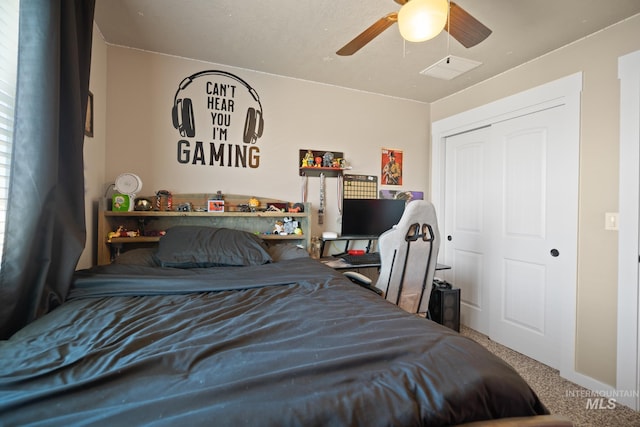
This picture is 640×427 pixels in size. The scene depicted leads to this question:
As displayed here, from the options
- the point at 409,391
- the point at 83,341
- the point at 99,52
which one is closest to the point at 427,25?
the point at 409,391

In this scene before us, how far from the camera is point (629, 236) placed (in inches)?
73.8

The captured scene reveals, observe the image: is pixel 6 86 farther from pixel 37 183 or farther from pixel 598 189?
pixel 598 189

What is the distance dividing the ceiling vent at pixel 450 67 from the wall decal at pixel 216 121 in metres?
1.59

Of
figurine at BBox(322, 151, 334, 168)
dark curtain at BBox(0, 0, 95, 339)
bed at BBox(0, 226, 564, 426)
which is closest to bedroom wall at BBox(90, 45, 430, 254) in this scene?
figurine at BBox(322, 151, 334, 168)

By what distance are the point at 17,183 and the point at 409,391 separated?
5.40 ft

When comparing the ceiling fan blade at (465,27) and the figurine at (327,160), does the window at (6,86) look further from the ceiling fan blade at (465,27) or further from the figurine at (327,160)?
the figurine at (327,160)

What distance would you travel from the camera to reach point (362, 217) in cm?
296

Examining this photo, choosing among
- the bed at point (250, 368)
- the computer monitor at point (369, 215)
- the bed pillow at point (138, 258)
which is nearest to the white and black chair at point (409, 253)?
the bed at point (250, 368)

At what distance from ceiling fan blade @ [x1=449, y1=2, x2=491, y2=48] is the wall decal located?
5.80 feet

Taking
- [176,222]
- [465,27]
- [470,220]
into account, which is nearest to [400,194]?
[470,220]

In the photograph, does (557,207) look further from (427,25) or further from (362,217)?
(427,25)

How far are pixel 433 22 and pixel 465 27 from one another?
0.45 meters

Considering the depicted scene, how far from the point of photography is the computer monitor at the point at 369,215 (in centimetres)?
292

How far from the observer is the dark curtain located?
1.21 meters
